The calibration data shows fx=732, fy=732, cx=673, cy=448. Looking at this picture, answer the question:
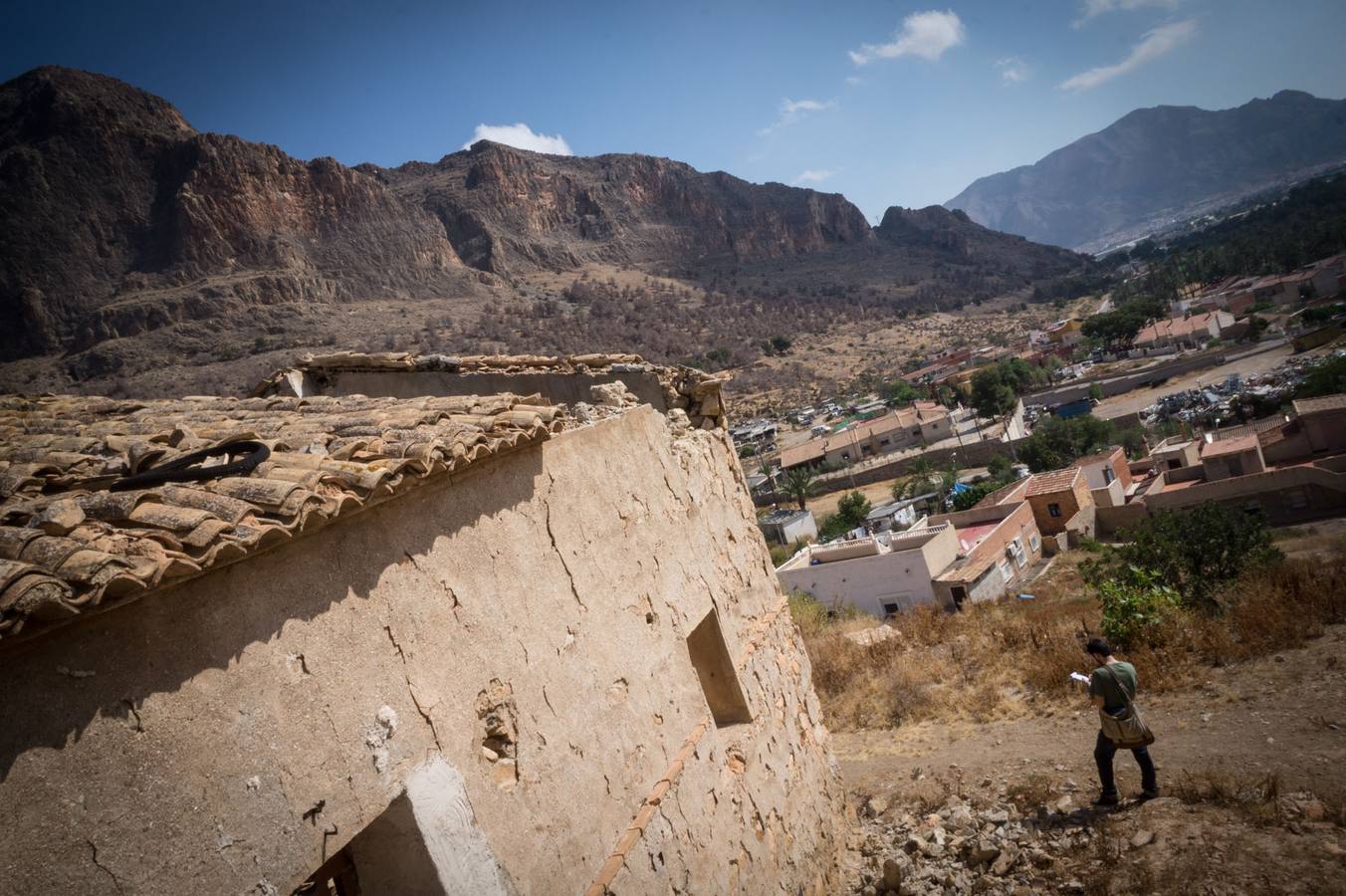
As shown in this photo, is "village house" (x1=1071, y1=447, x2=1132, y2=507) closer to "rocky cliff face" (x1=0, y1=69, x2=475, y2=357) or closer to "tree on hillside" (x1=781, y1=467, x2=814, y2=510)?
"tree on hillside" (x1=781, y1=467, x2=814, y2=510)

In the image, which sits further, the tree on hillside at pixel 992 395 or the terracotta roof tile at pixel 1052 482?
the tree on hillside at pixel 992 395

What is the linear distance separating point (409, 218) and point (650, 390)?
87576 millimetres

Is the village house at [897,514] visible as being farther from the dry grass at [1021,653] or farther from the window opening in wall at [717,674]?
the window opening in wall at [717,674]

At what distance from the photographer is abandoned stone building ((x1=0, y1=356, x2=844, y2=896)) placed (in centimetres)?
201

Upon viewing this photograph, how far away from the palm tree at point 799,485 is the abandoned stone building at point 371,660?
34133 mm

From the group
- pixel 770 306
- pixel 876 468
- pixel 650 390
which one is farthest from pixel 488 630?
pixel 770 306

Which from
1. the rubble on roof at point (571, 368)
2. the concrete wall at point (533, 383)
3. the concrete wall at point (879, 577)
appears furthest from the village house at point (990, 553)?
the concrete wall at point (533, 383)

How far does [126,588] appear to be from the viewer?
77.7 inches

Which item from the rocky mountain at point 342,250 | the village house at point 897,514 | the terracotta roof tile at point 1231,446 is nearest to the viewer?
the terracotta roof tile at point 1231,446

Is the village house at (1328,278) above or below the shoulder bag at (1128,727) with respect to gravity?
below

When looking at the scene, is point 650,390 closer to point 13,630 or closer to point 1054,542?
point 13,630

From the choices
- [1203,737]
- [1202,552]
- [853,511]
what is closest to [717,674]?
[1203,737]

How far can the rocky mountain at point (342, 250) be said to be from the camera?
5297 cm

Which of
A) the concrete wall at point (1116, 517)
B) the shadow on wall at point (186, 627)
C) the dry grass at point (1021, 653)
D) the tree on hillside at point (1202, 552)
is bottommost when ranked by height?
the concrete wall at point (1116, 517)
